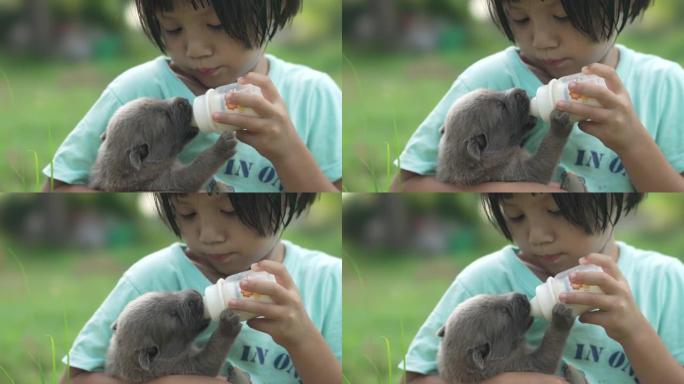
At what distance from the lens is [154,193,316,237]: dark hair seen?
160 inches

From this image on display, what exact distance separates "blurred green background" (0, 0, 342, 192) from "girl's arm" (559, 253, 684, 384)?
3.22ft

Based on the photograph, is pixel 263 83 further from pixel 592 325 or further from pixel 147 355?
pixel 592 325

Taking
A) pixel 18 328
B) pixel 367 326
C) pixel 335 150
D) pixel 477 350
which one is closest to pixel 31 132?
pixel 18 328

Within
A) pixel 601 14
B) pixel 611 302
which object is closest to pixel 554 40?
pixel 601 14

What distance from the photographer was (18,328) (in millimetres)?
4168

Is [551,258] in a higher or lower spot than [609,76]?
lower

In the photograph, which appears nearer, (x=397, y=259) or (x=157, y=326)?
(x=157, y=326)

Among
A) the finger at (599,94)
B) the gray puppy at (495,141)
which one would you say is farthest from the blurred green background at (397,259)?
the finger at (599,94)

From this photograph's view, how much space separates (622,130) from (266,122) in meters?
1.04

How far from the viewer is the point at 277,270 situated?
159 inches

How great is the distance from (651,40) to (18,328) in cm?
214

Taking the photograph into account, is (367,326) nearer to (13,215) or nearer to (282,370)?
(282,370)

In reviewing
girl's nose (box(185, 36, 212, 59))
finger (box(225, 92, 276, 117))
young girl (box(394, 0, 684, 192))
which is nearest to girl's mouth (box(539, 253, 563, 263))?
young girl (box(394, 0, 684, 192))

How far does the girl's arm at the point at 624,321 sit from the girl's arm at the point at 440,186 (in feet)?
0.89
